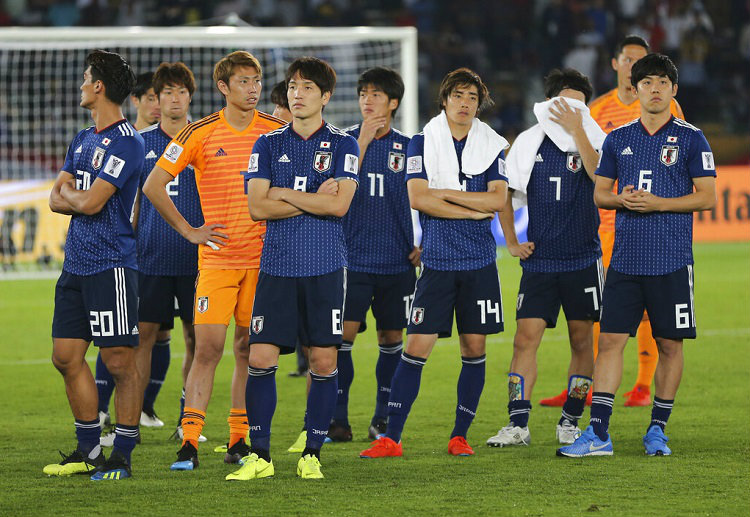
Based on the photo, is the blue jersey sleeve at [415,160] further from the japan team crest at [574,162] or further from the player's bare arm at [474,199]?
the japan team crest at [574,162]

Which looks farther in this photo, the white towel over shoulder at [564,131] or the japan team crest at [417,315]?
the white towel over shoulder at [564,131]

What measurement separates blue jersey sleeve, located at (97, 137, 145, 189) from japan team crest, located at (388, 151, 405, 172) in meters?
1.69

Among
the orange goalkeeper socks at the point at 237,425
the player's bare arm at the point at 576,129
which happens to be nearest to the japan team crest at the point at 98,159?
the orange goalkeeper socks at the point at 237,425

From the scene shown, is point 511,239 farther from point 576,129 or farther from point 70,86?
point 70,86

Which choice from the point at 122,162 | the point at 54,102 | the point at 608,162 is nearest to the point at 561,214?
the point at 608,162

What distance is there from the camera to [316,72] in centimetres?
573

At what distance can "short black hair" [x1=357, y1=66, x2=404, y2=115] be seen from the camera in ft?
22.0

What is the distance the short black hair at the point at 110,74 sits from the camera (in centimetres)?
572

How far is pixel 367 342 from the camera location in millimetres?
11094

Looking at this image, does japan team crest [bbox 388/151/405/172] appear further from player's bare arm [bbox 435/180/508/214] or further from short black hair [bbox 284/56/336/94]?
short black hair [bbox 284/56/336/94]

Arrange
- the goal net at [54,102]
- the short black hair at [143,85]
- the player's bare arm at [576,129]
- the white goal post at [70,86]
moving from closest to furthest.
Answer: the player's bare arm at [576,129] < the short black hair at [143,85] < the goal net at [54,102] < the white goal post at [70,86]

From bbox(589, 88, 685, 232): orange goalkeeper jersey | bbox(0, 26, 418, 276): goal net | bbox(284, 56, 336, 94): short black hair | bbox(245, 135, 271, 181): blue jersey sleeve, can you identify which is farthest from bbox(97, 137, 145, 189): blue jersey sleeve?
bbox(0, 26, 418, 276): goal net

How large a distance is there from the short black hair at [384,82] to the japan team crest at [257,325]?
1.75 metres

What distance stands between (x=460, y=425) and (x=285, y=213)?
1604 mm
